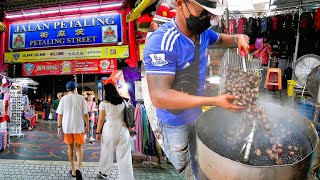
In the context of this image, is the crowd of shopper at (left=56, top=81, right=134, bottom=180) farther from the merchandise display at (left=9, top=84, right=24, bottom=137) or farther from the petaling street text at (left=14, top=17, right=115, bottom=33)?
the petaling street text at (left=14, top=17, right=115, bottom=33)

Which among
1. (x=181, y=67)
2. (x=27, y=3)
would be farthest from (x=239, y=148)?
(x=27, y=3)

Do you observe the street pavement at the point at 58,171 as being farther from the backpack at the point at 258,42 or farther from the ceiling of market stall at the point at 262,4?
the backpack at the point at 258,42

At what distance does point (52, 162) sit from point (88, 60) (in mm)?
6600

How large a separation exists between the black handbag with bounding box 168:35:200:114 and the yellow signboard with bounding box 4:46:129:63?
977 centimetres

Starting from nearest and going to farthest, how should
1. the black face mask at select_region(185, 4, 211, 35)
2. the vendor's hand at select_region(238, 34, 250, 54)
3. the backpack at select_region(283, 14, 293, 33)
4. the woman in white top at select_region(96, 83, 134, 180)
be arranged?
the black face mask at select_region(185, 4, 211, 35) < the vendor's hand at select_region(238, 34, 250, 54) < the woman in white top at select_region(96, 83, 134, 180) < the backpack at select_region(283, 14, 293, 33)

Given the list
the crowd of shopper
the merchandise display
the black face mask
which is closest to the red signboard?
the merchandise display

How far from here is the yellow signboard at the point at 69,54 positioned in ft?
38.0

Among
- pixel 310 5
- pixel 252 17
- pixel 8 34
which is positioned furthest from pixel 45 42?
pixel 310 5

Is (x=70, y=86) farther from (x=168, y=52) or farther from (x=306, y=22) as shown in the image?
(x=306, y=22)

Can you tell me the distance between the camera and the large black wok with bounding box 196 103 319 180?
1392mm

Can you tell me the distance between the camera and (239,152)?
5.51 feet

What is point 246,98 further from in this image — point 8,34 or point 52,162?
point 8,34

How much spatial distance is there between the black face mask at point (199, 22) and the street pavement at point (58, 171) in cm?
392

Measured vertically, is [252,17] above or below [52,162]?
above
